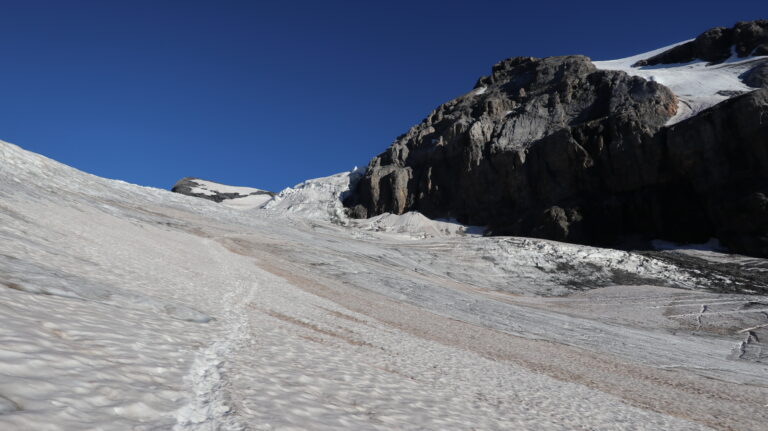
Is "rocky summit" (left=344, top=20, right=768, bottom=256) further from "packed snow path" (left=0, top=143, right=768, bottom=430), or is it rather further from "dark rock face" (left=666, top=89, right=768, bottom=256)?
"packed snow path" (left=0, top=143, right=768, bottom=430)

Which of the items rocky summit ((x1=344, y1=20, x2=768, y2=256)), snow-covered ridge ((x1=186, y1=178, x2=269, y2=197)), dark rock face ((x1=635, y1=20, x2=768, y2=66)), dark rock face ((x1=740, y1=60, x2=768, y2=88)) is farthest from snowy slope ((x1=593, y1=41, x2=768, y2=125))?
snow-covered ridge ((x1=186, y1=178, x2=269, y2=197))

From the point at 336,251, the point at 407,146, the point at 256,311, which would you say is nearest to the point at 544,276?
the point at 336,251

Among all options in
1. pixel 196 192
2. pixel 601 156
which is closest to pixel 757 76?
pixel 601 156

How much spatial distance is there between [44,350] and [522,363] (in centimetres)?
1336

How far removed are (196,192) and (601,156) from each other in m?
140

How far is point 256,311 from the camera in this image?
12.9 meters

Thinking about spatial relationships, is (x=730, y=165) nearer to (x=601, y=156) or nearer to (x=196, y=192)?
(x=601, y=156)

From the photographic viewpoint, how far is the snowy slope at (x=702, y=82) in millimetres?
81438

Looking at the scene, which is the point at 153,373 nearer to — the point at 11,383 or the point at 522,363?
the point at 11,383

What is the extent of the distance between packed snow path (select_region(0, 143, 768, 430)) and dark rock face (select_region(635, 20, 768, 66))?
3969 inches

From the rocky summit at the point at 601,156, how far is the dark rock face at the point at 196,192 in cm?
6429

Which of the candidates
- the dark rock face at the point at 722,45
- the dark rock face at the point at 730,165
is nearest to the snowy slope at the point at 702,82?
the dark rock face at the point at 722,45

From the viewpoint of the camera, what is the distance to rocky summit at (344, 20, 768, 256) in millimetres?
68250

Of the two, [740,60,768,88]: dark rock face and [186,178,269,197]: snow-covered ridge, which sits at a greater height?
[740,60,768,88]: dark rock face
